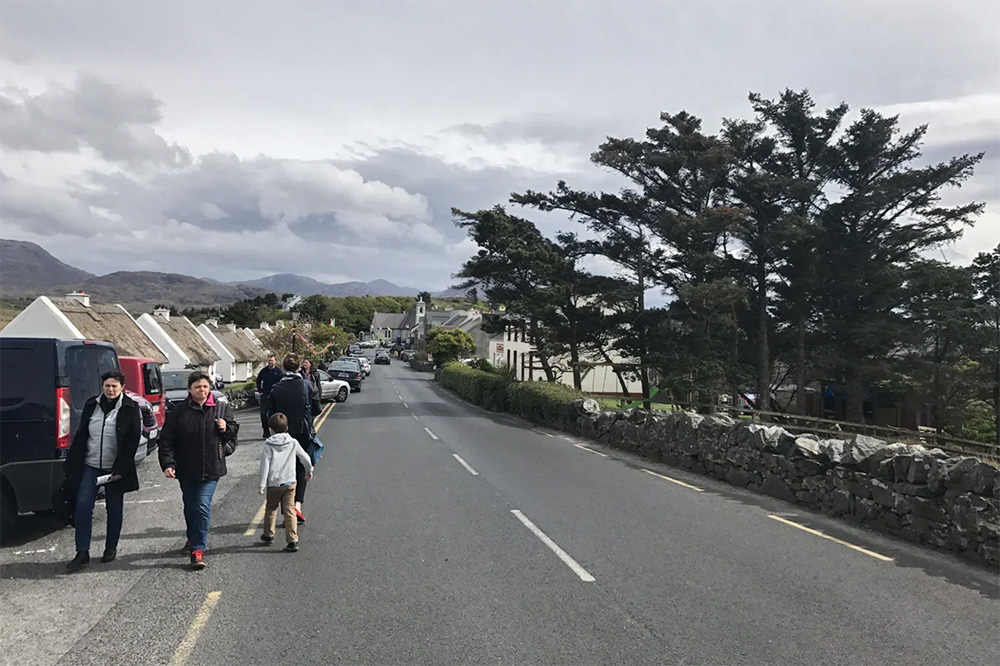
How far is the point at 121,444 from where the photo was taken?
658 centimetres

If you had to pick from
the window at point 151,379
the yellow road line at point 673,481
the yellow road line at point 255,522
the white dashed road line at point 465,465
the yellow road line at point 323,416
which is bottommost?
the yellow road line at point 323,416

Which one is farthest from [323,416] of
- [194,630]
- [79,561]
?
[194,630]

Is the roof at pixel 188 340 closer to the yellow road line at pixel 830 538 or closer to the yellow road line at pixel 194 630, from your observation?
the yellow road line at pixel 830 538

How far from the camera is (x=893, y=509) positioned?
876 cm

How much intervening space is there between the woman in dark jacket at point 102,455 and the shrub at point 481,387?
Answer: 24296 millimetres

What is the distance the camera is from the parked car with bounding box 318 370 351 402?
31641 millimetres

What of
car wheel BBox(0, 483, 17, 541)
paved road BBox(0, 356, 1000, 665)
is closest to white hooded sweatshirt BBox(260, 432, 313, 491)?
paved road BBox(0, 356, 1000, 665)

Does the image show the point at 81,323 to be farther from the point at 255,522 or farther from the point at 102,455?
the point at 102,455

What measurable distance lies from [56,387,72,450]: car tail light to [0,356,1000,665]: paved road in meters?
1.10

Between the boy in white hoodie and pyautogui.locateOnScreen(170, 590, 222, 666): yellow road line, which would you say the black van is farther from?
pyautogui.locateOnScreen(170, 590, 222, 666): yellow road line

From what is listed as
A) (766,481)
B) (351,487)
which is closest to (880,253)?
(766,481)

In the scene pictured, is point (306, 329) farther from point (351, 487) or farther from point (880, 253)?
point (351, 487)

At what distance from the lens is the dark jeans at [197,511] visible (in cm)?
655

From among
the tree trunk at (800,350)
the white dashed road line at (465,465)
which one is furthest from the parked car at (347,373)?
the white dashed road line at (465,465)
